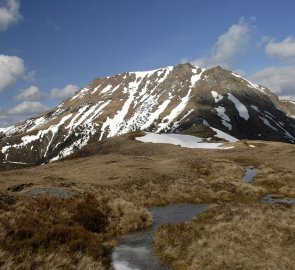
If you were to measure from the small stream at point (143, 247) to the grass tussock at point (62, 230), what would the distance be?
74 centimetres

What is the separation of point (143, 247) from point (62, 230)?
5.25 metres

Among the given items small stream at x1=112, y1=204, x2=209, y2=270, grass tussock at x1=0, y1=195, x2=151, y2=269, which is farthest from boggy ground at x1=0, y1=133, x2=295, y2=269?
small stream at x1=112, y1=204, x2=209, y2=270

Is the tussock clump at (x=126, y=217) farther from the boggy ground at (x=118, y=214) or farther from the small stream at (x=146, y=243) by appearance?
the small stream at (x=146, y=243)

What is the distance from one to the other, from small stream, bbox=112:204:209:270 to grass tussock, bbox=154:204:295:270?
0.75m

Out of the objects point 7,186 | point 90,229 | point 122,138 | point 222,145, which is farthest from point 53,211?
point 122,138

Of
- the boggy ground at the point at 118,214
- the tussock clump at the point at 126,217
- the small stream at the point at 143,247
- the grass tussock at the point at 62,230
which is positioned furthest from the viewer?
the tussock clump at the point at 126,217

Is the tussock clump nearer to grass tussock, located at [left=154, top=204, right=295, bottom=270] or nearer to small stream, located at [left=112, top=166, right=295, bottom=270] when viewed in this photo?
small stream, located at [left=112, top=166, right=295, bottom=270]

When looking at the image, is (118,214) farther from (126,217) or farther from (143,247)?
(143,247)

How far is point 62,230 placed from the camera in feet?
77.6

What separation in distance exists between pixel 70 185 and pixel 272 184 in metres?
27.3

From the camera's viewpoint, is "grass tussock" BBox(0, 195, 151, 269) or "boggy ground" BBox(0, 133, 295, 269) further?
"boggy ground" BBox(0, 133, 295, 269)

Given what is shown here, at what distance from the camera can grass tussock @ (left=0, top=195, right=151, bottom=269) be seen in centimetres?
1915

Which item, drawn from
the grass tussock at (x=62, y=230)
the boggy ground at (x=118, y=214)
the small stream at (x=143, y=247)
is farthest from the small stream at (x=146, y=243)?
the grass tussock at (x=62, y=230)

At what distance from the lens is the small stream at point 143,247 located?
21.7m
